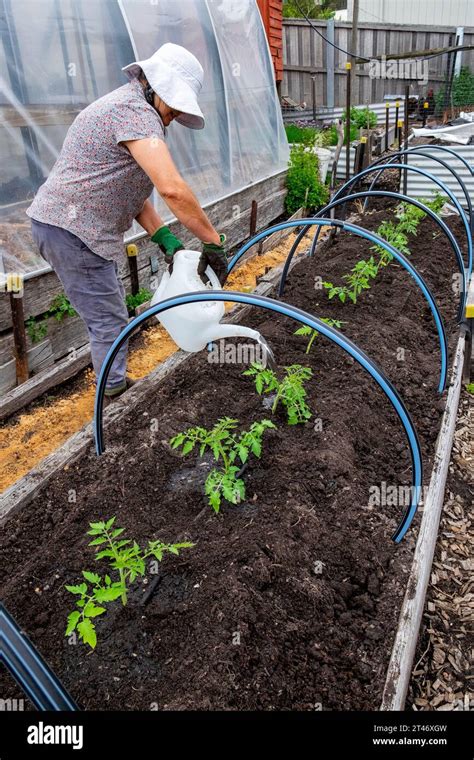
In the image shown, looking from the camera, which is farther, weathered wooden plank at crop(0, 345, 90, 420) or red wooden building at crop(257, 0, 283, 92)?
red wooden building at crop(257, 0, 283, 92)

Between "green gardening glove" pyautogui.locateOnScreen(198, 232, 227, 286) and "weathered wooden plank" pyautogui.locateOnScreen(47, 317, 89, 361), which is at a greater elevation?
"green gardening glove" pyautogui.locateOnScreen(198, 232, 227, 286)

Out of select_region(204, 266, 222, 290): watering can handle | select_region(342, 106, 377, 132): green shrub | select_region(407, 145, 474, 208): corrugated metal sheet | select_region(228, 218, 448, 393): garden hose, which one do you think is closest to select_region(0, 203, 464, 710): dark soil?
A: select_region(228, 218, 448, 393): garden hose

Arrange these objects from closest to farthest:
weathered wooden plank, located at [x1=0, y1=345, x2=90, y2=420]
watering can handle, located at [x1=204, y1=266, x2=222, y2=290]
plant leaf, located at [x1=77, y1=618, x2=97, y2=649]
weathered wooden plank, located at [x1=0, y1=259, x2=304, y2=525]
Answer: plant leaf, located at [x1=77, y1=618, x2=97, y2=649], weathered wooden plank, located at [x1=0, y1=259, x2=304, y2=525], watering can handle, located at [x1=204, y1=266, x2=222, y2=290], weathered wooden plank, located at [x1=0, y1=345, x2=90, y2=420]

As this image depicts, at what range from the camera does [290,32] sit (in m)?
13.7

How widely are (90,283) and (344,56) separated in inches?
556

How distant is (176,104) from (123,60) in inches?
106

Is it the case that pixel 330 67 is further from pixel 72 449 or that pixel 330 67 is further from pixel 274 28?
pixel 72 449

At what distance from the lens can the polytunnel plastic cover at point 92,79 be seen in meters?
4.11

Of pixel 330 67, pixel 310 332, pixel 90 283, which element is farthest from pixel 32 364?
pixel 330 67

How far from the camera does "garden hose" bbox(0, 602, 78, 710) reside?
1134 millimetres

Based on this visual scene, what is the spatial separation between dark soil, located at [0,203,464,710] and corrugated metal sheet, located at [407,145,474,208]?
4.79 m

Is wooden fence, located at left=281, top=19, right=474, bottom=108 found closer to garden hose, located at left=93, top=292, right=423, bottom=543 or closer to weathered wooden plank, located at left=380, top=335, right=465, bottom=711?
weathered wooden plank, located at left=380, top=335, right=465, bottom=711

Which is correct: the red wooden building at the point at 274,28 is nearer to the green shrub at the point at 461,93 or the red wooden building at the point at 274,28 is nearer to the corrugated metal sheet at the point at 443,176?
the corrugated metal sheet at the point at 443,176

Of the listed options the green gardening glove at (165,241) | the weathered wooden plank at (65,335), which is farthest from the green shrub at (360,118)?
the green gardening glove at (165,241)
